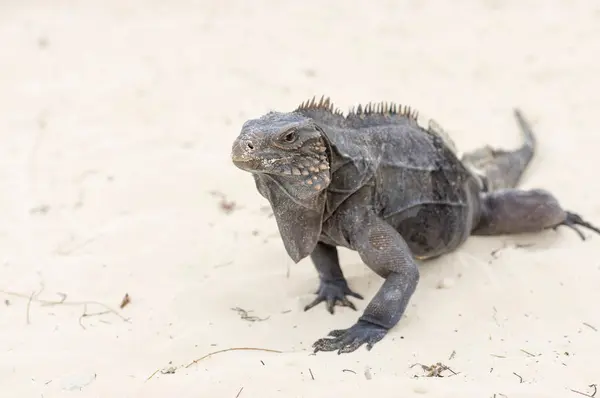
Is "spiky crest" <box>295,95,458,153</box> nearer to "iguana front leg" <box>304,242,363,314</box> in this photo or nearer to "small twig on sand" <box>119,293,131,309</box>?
"iguana front leg" <box>304,242,363,314</box>

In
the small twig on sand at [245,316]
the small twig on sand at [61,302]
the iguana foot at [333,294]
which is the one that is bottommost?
the small twig on sand at [61,302]

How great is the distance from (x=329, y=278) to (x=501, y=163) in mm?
2450

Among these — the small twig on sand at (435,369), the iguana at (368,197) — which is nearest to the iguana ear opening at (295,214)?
the iguana at (368,197)

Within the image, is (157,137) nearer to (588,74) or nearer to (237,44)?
(237,44)

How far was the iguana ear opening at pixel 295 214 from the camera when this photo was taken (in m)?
4.08

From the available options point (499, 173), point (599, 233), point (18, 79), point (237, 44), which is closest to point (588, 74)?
point (499, 173)

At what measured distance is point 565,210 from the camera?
5645mm

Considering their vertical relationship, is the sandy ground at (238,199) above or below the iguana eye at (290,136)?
below

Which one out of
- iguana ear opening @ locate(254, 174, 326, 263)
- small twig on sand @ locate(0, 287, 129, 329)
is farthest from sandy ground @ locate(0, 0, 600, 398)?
iguana ear opening @ locate(254, 174, 326, 263)

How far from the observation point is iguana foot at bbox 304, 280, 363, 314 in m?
4.77

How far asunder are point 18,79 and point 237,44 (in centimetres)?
298

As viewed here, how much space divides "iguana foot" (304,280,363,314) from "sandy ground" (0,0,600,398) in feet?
0.21

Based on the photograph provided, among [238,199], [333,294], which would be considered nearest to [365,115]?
[333,294]

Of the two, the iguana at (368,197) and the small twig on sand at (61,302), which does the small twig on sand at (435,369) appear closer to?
the iguana at (368,197)
